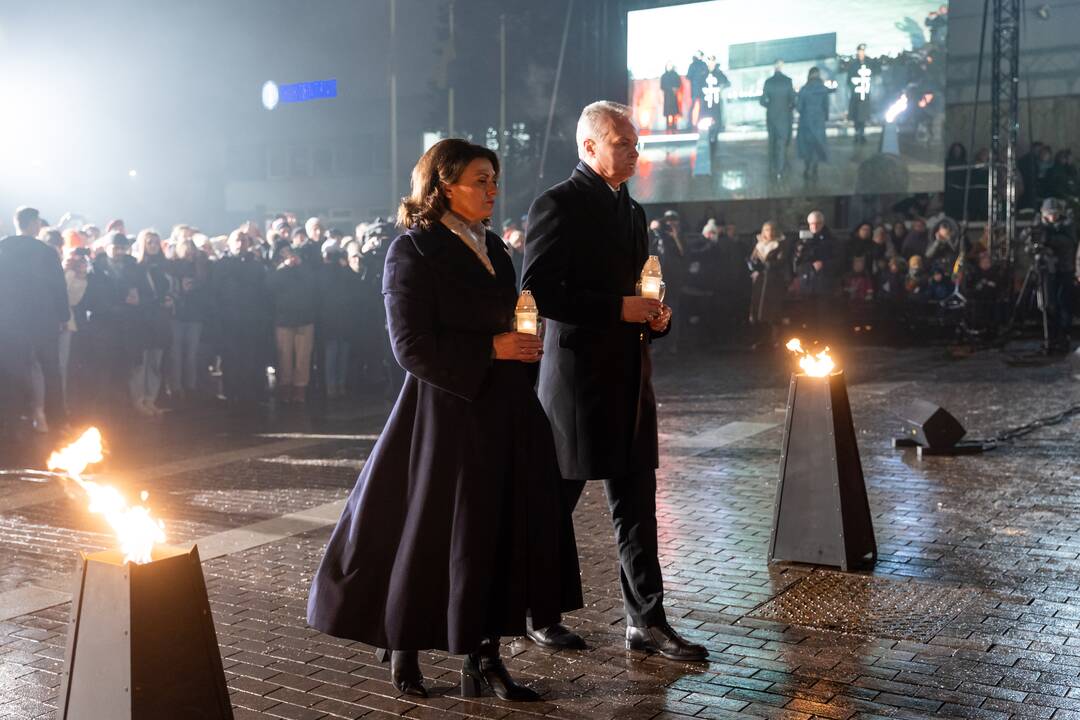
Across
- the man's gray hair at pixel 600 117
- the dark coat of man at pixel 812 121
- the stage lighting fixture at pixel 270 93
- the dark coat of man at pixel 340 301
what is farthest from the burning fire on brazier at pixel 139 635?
the stage lighting fixture at pixel 270 93

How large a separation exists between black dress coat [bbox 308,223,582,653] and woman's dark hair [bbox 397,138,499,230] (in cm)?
5

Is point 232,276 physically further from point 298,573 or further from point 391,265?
point 391,265

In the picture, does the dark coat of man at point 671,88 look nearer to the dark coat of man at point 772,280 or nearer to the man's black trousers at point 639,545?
the dark coat of man at point 772,280

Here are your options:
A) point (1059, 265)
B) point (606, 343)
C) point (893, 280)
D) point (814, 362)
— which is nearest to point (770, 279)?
point (893, 280)

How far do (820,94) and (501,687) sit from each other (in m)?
18.8

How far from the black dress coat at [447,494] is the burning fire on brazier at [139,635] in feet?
3.50

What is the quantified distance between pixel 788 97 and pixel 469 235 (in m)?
18.4

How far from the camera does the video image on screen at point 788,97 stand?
68.5 feet

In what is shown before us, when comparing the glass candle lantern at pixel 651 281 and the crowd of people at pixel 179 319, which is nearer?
the glass candle lantern at pixel 651 281

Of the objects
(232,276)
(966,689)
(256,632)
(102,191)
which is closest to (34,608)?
(256,632)

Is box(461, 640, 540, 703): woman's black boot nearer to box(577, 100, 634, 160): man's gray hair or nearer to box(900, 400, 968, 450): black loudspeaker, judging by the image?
box(577, 100, 634, 160): man's gray hair

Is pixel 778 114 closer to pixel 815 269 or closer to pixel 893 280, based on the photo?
pixel 893 280

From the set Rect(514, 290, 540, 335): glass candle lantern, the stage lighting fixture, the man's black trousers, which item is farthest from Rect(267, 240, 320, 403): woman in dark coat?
the stage lighting fixture

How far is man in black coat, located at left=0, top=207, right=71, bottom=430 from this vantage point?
1114cm
